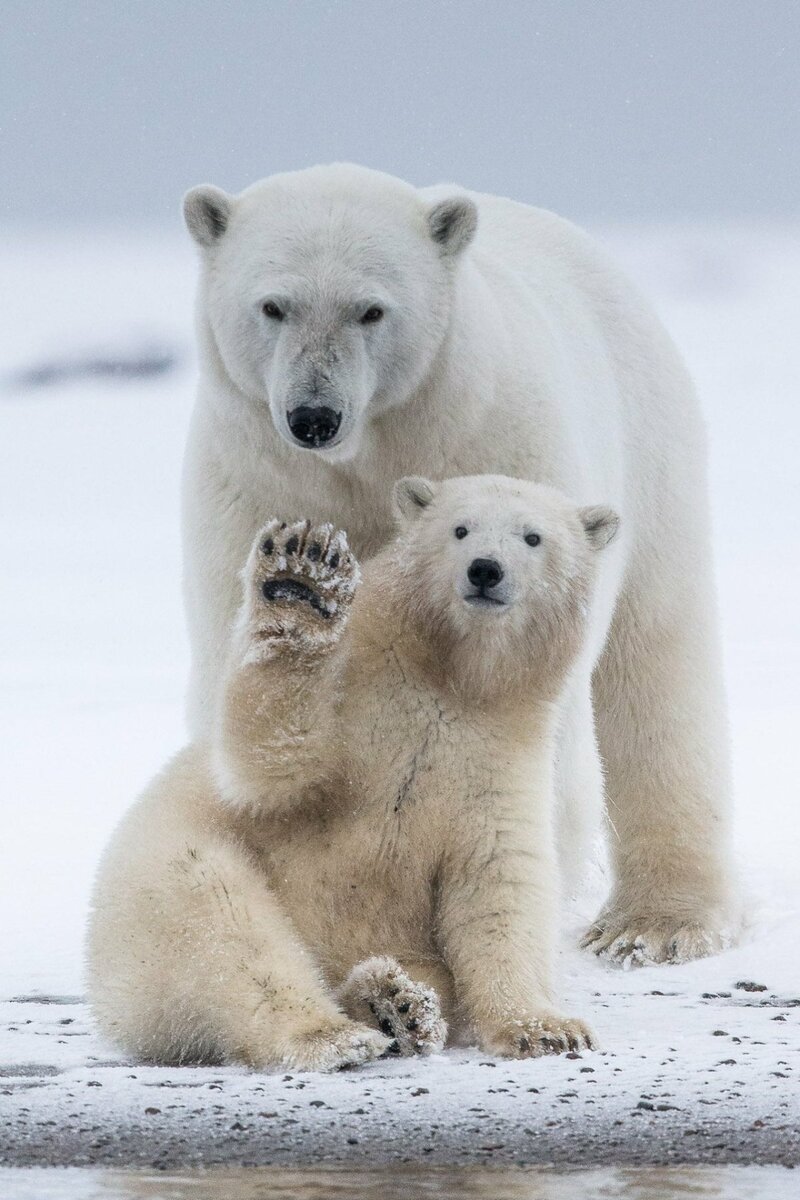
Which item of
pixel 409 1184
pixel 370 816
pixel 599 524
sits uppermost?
pixel 599 524

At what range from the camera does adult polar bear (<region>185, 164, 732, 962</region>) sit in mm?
4305

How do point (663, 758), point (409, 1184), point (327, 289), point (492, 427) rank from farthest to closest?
point (663, 758) < point (492, 427) < point (327, 289) < point (409, 1184)

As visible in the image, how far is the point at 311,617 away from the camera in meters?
3.60

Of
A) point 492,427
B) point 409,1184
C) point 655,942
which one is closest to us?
point 409,1184

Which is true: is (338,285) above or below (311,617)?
above

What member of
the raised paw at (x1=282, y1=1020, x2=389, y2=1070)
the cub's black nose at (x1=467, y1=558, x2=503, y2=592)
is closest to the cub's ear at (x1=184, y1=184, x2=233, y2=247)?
the cub's black nose at (x1=467, y1=558, x2=503, y2=592)

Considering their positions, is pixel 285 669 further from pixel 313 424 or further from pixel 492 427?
pixel 492 427

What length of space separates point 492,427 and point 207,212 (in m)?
0.94

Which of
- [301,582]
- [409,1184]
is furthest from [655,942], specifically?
[409,1184]

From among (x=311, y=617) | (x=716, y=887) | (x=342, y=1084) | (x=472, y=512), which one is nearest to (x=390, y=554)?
(x=472, y=512)

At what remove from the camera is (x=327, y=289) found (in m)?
4.22

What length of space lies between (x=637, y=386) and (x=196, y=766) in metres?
2.41

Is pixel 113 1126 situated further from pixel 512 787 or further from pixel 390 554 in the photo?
pixel 390 554

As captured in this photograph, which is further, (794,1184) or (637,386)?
(637,386)
